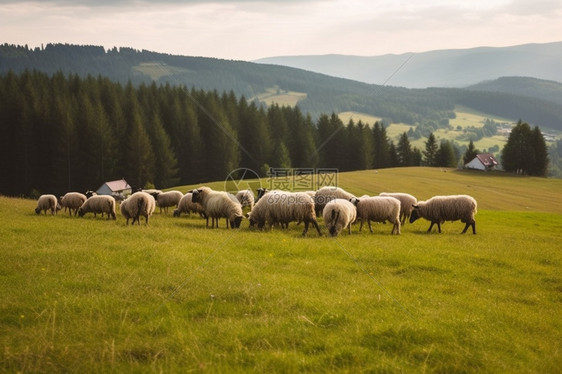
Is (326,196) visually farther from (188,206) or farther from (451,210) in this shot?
(188,206)

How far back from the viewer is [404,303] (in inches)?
449

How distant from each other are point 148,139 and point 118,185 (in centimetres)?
1331

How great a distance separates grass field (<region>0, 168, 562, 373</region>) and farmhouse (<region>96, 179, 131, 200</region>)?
55177 millimetres

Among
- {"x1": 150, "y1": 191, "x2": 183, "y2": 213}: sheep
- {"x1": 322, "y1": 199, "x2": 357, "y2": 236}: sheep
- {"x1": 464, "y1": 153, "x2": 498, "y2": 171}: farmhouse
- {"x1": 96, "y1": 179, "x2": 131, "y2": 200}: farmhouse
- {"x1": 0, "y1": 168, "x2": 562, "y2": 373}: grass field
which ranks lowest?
{"x1": 96, "y1": 179, "x2": 131, "y2": 200}: farmhouse

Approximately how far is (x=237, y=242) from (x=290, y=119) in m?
103

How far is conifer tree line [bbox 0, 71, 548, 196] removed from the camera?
252 ft

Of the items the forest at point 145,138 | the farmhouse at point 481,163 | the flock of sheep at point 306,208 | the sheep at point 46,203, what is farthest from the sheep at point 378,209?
the farmhouse at point 481,163

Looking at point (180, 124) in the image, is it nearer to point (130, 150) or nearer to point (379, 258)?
point (130, 150)

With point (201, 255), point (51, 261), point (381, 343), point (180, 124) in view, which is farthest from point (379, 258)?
point (180, 124)

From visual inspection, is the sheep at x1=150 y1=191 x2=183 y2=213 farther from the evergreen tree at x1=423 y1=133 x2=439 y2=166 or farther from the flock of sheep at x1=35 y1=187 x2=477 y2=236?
the evergreen tree at x1=423 y1=133 x2=439 y2=166

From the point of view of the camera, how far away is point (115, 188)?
73250mm

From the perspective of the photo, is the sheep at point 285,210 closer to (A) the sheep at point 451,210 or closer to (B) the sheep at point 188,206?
(B) the sheep at point 188,206

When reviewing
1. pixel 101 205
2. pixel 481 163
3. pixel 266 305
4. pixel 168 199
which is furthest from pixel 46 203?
pixel 481 163

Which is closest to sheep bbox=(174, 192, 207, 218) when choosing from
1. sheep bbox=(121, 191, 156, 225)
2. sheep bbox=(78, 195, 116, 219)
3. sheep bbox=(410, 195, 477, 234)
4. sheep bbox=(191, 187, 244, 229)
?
sheep bbox=(191, 187, 244, 229)
